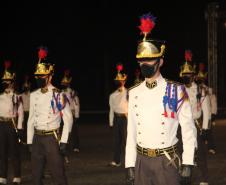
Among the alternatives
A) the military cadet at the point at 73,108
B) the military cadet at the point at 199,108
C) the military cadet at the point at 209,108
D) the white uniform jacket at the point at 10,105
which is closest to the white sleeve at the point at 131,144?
the military cadet at the point at 199,108

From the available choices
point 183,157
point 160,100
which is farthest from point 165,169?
→ point 160,100

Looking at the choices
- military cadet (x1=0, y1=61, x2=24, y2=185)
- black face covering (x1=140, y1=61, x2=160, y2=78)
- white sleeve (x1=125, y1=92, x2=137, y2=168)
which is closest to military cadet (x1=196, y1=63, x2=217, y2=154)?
military cadet (x1=0, y1=61, x2=24, y2=185)

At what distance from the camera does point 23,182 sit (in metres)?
11.8

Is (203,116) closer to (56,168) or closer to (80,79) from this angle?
(56,168)

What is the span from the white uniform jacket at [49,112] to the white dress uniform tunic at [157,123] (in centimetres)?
283

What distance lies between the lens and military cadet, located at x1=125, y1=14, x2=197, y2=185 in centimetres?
628

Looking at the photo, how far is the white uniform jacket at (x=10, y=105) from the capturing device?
38.5 feet

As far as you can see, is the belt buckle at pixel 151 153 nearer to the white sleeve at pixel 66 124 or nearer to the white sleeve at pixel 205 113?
the white sleeve at pixel 66 124

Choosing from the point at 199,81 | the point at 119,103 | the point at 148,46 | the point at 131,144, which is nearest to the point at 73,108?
the point at 119,103

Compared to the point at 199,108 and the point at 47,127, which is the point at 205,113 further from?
the point at 47,127

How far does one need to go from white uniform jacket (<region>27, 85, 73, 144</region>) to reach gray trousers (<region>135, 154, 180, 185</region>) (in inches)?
118

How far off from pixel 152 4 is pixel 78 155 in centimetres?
3670

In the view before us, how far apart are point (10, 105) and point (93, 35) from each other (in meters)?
39.4

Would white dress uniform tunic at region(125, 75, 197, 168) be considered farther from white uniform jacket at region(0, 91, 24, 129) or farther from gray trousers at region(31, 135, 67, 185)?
white uniform jacket at region(0, 91, 24, 129)
